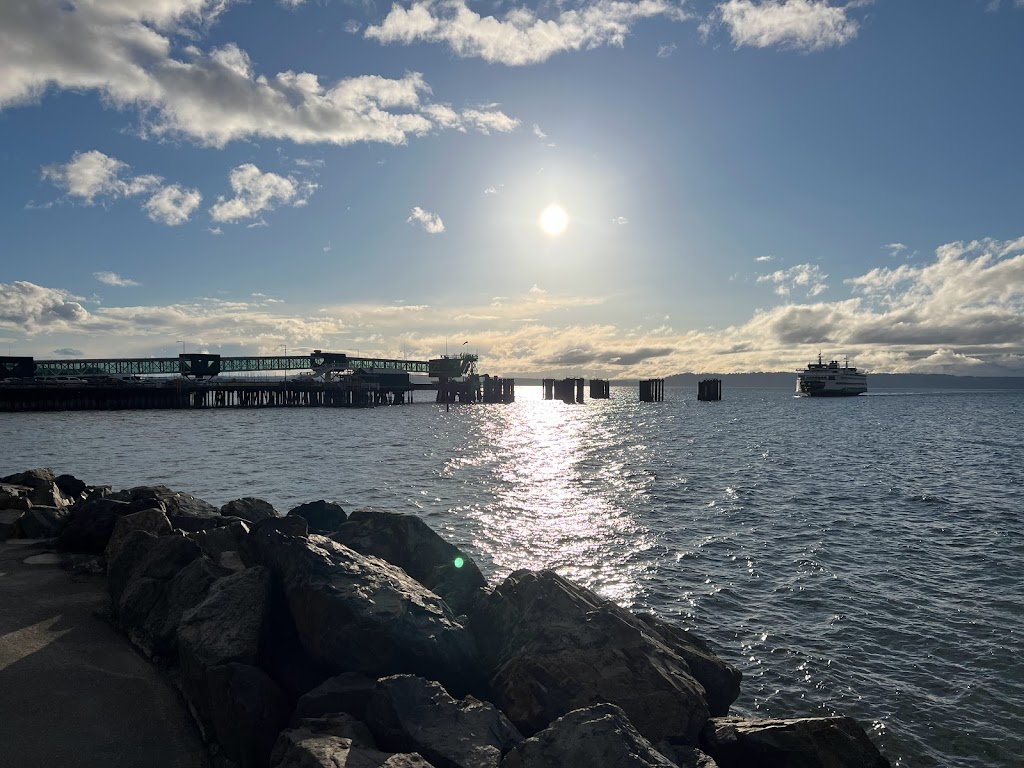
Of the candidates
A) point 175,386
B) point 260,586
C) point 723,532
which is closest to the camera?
point 260,586

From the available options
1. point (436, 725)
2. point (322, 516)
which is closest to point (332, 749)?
point (436, 725)

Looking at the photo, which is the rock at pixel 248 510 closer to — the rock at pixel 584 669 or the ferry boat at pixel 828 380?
the rock at pixel 584 669

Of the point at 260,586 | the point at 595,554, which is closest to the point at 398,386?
the point at 595,554

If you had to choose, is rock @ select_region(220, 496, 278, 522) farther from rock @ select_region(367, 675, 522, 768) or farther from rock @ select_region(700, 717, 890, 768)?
rock @ select_region(700, 717, 890, 768)

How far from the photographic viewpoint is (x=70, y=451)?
44188 mm

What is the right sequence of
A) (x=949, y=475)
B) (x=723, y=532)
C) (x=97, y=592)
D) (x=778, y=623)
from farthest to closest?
1. (x=949, y=475)
2. (x=723, y=532)
3. (x=778, y=623)
4. (x=97, y=592)

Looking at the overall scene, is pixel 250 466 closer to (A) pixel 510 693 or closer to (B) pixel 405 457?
(B) pixel 405 457

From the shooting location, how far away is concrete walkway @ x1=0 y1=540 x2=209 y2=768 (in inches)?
247

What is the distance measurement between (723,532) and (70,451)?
146ft

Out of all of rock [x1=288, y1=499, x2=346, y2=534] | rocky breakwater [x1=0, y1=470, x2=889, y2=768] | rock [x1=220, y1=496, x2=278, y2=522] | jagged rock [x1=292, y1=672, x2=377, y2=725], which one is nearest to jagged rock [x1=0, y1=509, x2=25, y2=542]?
rock [x1=220, y1=496, x2=278, y2=522]

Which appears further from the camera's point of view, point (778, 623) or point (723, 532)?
point (723, 532)

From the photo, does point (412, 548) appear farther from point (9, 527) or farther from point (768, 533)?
point (768, 533)

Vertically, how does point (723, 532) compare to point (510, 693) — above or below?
below

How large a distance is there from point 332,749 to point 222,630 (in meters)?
2.46
